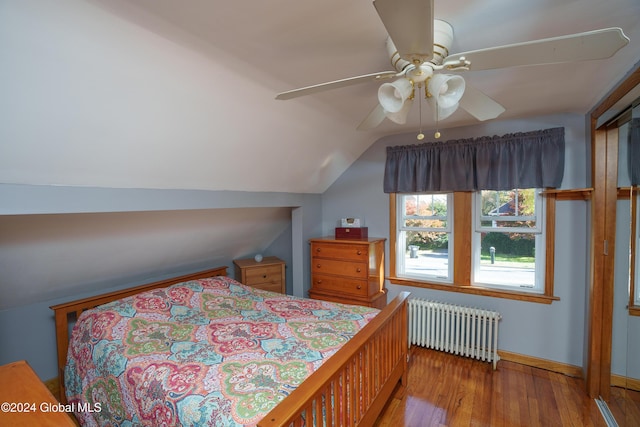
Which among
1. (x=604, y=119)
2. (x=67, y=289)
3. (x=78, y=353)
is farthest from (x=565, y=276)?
(x=67, y=289)

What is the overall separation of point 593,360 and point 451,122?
2.29m

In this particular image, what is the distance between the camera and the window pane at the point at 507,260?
9.44 ft

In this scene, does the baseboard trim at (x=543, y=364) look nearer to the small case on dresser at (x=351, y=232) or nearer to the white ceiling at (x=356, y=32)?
the small case on dresser at (x=351, y=232)

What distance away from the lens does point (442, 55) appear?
1.25 m

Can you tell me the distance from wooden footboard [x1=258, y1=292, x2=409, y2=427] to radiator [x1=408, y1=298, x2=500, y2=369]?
758mm

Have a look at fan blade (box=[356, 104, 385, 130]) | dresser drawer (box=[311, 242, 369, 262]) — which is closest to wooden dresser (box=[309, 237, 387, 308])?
dresser drawer (box=[311, 242, 369, 262])

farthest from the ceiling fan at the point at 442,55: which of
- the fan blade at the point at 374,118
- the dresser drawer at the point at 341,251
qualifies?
the dresser drawer at the point at 341,251

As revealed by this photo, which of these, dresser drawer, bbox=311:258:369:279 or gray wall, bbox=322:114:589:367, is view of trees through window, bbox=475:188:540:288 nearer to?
gray wall, bbox=322:114:589:367

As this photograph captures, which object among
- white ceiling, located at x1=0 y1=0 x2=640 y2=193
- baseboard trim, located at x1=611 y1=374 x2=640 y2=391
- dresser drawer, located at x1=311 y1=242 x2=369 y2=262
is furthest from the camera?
dresser drawer, located at x1=311 y1=242 x2=369 y2=262

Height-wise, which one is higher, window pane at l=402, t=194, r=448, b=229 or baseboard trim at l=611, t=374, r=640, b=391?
window pane at l=402, t=194, r=448, b=229

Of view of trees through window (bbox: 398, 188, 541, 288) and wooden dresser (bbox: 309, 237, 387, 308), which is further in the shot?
wooden dresser (bbox: 309, 237, 387, 308)

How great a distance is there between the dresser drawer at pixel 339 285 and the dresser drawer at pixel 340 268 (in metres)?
0.06

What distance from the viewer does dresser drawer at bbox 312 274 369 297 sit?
3152 mm

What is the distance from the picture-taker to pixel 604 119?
2.17 metres
